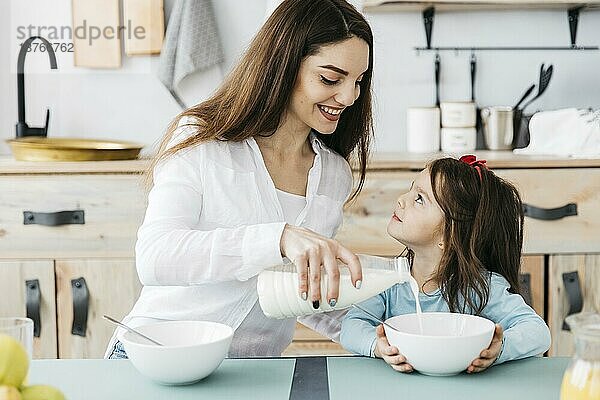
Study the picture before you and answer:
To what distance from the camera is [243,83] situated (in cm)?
178

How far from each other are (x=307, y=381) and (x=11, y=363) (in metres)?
0.50

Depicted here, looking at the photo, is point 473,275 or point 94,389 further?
point 473,275

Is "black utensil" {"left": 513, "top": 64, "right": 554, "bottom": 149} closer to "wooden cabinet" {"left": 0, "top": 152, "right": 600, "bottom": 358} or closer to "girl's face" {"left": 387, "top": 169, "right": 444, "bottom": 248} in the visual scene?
"wooden cabinet" {"left": 0, "top": 152, "right": 600, "bottom": 358}

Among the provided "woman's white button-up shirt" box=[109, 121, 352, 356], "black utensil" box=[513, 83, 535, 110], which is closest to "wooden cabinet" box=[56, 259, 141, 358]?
"woman's white button-up shirt" box=[109, 121, 352, 356]

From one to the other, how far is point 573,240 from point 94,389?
5.89 feet

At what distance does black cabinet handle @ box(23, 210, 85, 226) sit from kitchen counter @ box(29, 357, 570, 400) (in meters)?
1.31

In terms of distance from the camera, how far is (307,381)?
1322mm

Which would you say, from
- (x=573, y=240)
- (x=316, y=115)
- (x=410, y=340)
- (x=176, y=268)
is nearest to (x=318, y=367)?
(x=410, y=340)

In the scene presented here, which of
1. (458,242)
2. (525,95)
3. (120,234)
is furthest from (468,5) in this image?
(458,242)

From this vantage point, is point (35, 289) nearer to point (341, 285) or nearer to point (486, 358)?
point (341, 285)

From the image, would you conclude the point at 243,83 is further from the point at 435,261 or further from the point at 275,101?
the point at 435,261

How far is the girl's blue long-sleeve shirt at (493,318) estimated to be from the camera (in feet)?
4.76

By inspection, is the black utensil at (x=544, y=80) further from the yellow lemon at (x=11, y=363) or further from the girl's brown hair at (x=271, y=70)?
the yellow lemon at (x=11, y=363)

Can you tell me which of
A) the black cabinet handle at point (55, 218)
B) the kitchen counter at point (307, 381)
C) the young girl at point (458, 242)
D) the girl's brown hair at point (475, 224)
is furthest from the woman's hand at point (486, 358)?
the black cabinet handle at point (55, 218)
